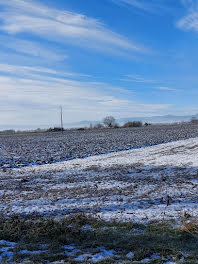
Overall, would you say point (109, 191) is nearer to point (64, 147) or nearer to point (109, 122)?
point (64, 147)

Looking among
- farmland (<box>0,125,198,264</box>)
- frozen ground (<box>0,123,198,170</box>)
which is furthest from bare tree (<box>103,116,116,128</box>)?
farmland (<box>0,125,198,264</box>)

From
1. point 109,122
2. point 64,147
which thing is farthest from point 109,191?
point 109,122

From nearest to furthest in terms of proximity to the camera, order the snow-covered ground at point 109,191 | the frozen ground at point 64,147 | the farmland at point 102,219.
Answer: the farmland at point 102,219 < the snow-covered ground at point 109,191 < the frozen ground at point 64,147

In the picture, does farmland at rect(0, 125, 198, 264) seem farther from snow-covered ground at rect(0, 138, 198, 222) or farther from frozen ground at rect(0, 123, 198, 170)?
frozen ground at rect(0, 123, 198, 170)

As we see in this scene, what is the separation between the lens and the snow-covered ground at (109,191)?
647 cm

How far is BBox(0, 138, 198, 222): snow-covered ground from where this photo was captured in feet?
21.2

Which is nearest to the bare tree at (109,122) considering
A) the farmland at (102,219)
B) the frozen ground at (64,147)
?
the frozen ground at (64,147)

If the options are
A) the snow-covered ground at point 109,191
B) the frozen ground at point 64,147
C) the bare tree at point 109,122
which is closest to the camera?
the snow-covered ground at point 109,191

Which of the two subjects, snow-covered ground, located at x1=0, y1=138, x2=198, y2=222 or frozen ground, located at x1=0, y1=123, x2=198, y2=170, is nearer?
snow-covered ground, located at x1=0, y1=138, x2=198, y2=222

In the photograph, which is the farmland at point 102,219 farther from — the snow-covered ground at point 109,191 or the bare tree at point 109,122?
the bare tree at point 109,122

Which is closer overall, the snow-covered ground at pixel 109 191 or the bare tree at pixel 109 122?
the snow-covered ground at pixel 109 191

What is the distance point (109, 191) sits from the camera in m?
8.36

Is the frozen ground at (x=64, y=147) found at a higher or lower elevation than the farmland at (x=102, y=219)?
higher

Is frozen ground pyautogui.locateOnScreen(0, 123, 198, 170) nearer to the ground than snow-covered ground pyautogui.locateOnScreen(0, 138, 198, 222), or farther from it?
farther from it
